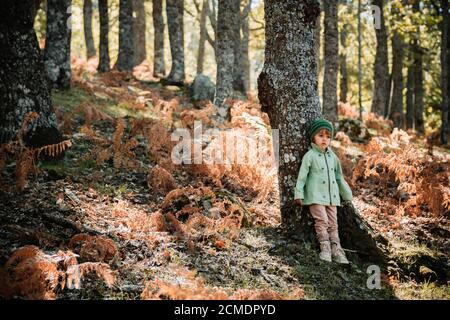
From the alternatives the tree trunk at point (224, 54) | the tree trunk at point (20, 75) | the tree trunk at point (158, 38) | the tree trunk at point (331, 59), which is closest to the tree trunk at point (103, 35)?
the tree trunk at point (158, 38)

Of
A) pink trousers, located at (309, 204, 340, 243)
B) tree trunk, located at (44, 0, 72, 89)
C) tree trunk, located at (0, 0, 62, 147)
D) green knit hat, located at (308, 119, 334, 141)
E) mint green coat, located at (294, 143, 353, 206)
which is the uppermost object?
tree trunk, located at (44, 0, 72, 89)

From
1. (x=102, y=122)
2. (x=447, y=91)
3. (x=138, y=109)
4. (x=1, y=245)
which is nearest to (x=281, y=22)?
(x=1, y=245)

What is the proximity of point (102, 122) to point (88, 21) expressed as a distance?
11.9 m

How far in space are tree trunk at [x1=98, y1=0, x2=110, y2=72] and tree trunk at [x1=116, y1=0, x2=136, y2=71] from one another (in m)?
0.51

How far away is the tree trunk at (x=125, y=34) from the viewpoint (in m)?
16.1

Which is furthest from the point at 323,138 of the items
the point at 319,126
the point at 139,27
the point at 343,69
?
the point at 139,27

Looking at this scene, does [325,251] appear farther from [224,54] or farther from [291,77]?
[224,54]

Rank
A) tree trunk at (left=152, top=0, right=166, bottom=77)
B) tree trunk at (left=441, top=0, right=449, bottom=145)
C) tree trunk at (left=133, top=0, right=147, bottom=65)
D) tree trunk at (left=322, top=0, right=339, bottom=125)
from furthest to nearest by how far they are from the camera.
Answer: tree trunk at (left=133, top=0, right=147, bottom=65) < tree trunk at (left=152, top=0, right=166, bottom=77) < tree trunk at (left=441, top=0, right=449, bottom=145) < tree trunk at (left=322, top=0, right=339, bottom=125)

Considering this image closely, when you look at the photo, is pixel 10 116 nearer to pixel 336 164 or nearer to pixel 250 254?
pixel 250 254

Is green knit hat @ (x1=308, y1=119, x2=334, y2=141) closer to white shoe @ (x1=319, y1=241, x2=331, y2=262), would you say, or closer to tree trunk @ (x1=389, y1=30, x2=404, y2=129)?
white shoe @ (x1=319, y1=241, x2=331, y2=262)

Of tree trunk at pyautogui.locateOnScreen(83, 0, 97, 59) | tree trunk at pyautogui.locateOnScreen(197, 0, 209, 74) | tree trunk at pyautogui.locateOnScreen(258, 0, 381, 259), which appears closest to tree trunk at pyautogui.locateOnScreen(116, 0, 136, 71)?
tree trunk at pyautogui.locateOnScreen(83, 0, 97, 59)

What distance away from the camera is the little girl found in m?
5.82

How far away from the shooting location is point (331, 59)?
39.8 ft

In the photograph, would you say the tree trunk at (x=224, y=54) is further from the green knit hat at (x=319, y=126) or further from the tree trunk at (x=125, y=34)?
the tree trunk at (x=125, y=34)
